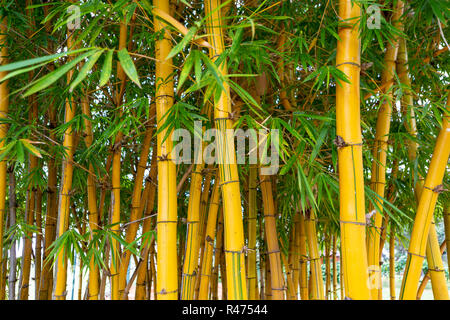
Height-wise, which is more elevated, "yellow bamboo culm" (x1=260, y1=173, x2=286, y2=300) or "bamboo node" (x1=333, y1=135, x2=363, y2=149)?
"bamboo node" (x1=333, y1=135, x2=363, y2=149)

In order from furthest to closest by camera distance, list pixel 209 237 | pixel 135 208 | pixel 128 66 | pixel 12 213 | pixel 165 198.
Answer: pixel 12 213 → pixel 135 208 → pixel 209 237 → pixel 165 198 → pixel 128 66

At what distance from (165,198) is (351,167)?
2.24ft

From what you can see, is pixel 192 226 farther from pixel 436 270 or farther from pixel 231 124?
pixel 436 270

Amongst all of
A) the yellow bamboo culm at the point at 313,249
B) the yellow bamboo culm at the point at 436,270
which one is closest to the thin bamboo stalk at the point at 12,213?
the yellow bamboo culm at the point at 313,249

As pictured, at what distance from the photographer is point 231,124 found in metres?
1.31

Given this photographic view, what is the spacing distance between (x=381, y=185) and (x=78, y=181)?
5.01 feet

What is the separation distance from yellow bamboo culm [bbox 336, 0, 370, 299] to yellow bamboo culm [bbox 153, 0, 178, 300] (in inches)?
24.3

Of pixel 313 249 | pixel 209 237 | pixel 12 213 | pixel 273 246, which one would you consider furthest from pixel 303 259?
pixel 12 213

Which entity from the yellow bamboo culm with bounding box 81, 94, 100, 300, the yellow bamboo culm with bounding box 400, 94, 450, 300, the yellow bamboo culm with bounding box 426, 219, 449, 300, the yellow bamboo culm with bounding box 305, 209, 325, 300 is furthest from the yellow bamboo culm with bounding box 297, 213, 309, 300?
the yellow bamboo culm with bounding box 81, 94, 100, 300

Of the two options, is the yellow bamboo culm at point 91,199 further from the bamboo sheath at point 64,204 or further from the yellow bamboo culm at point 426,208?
the yellow bamboo culm at point 426,208

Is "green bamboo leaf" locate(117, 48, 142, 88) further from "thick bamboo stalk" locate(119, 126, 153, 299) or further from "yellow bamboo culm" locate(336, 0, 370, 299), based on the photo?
"thick bamboo stalk" locate(119, 126, 153, 299)

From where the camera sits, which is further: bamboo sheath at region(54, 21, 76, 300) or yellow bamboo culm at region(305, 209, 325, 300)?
yellow bamboo culm at region(305, 209, 325, 300)

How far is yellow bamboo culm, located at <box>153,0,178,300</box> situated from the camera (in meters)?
1.37
